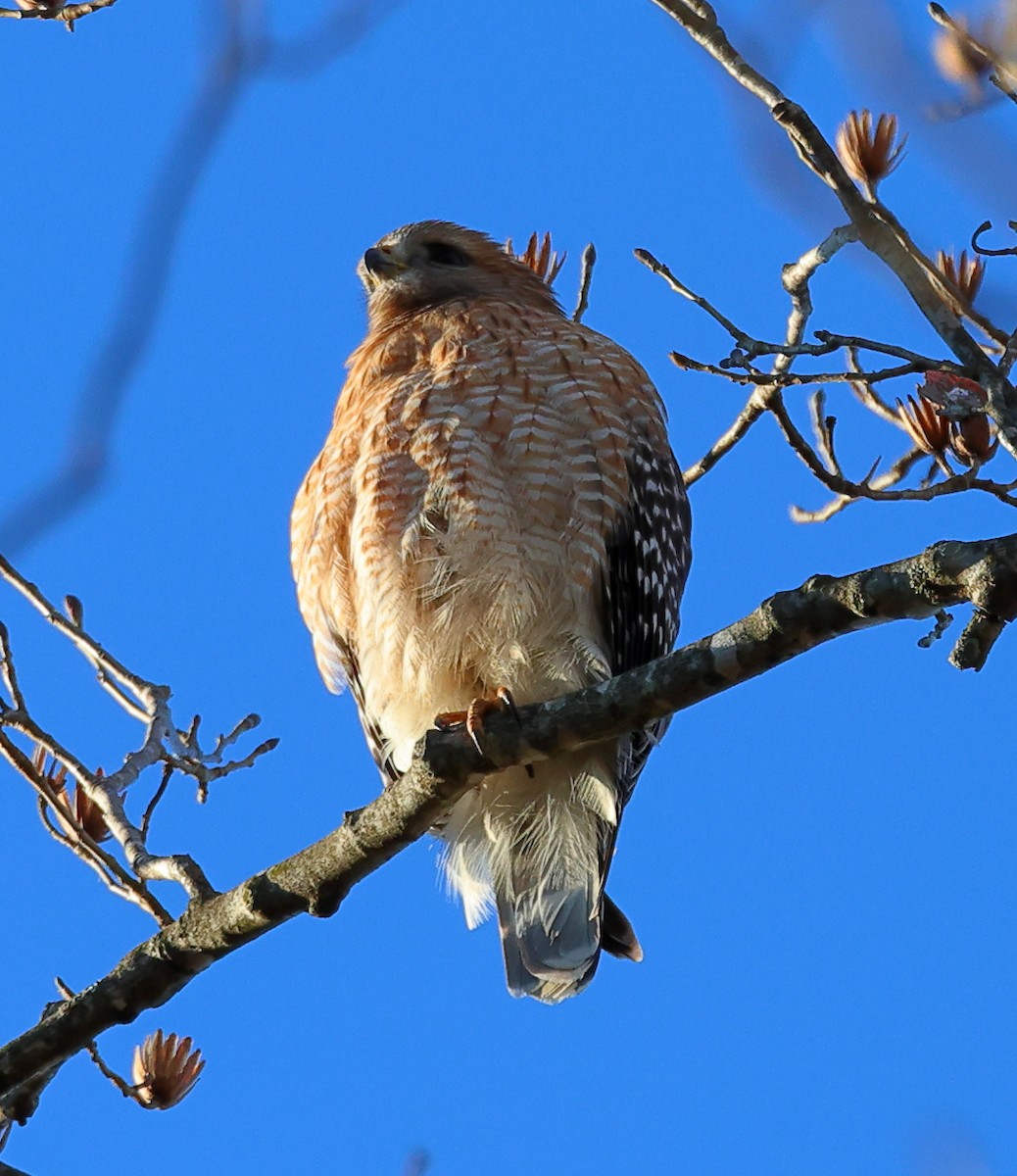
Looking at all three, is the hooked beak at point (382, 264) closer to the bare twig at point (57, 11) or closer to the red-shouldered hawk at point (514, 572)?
the red-shouldered hawk at point (514, 572)

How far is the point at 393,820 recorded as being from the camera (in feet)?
14.8

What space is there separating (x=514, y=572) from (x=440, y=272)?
214 cm

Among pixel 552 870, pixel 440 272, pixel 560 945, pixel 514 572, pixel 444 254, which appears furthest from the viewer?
pixel 444 254

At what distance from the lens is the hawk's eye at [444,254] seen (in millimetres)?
7352

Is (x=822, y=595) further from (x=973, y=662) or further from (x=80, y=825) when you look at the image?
(x=80, y=825)

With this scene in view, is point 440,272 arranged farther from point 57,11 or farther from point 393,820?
point 393,820

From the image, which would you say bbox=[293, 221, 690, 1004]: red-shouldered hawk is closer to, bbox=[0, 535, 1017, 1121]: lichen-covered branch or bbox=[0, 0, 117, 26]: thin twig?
bbox=[0, 535, 1017, 1121]: lichen-covered branch

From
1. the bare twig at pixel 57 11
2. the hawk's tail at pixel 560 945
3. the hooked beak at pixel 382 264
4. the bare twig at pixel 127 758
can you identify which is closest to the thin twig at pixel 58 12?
the bare twig at pixel 57 11

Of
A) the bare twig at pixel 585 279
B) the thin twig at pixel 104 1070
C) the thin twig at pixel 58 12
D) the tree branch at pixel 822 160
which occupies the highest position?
the bare twig at pixel 585 279

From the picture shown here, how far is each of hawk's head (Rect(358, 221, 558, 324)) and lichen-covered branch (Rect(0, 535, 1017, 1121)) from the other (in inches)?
112

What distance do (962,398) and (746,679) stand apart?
0.91 meters

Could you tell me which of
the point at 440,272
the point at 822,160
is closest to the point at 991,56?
the point at 822,160

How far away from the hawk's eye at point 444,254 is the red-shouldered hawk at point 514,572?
3.72 ft

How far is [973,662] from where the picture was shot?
3613 mm
